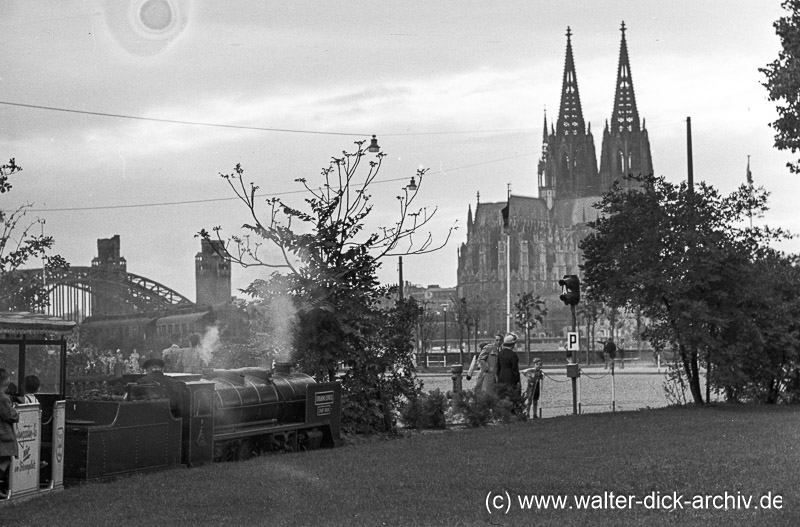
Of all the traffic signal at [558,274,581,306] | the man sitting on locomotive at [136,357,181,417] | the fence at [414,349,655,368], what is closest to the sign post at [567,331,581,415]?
the traffic signal at [558,274,581,306]

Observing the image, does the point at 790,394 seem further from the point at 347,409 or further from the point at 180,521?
the point at 180,521

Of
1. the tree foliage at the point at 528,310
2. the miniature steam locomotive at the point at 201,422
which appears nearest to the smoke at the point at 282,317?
the miniature steam locomotive at the point at 201,422

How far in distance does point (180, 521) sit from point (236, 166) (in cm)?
1221

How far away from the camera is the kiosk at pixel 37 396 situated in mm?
12773

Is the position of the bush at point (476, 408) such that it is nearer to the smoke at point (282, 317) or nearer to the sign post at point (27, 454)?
the smoke at point (282, 317)

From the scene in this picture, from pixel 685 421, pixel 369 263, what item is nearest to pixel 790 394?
pixel 685 421

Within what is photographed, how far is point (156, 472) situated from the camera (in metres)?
14.9

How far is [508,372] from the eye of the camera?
77.7 ft

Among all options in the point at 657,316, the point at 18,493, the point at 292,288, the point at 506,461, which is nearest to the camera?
the point at 18,493

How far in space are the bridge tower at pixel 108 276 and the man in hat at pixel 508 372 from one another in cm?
8119

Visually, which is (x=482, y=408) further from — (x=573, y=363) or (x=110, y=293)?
(x=110, y=293)

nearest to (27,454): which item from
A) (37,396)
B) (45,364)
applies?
(37,396)

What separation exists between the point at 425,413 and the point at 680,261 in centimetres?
772

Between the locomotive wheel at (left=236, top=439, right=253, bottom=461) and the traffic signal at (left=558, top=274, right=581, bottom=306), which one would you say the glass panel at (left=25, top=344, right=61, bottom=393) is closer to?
the locomotive wheel at (left=236, top=439, right=253, bottom=461)
